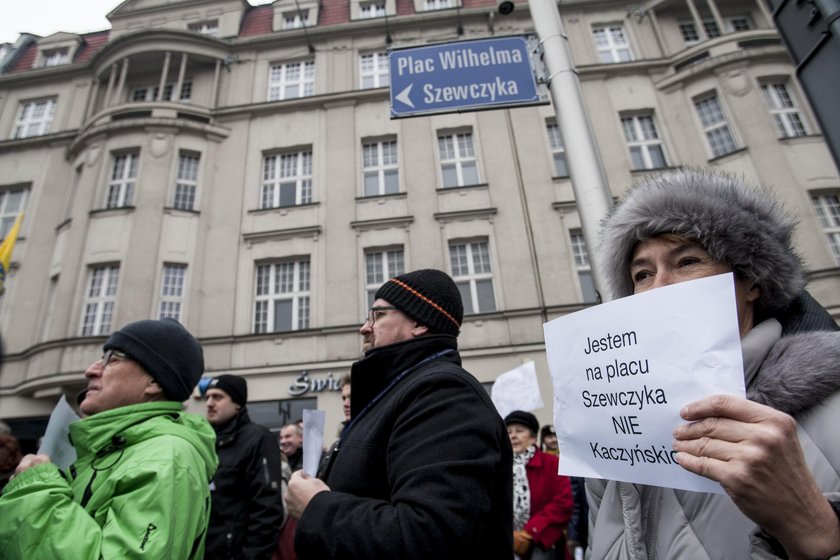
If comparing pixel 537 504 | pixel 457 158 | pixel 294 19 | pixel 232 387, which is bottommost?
pixel 537 504

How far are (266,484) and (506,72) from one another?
3.50m

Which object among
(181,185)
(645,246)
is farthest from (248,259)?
(645,246)

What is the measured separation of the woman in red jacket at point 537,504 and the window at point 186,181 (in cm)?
1278

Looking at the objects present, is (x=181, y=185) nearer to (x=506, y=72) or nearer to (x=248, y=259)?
(x=248, y=259)

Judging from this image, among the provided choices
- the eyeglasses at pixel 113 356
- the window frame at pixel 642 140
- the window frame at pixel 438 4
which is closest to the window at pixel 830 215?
the window frame at pixel 642 140

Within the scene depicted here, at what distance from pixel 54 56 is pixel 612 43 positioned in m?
21.6

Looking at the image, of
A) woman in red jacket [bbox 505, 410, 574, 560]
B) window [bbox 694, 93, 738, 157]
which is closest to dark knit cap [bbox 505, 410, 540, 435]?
woman in red jacket [bbox 505, 410, 574, 560]

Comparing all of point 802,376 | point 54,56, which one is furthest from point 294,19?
point 802,376

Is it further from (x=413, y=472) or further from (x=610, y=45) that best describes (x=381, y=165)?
(x=413, y=472)

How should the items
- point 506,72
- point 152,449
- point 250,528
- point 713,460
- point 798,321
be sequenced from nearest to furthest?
point 713,460 → point 798,321 → point 152,449 → point 250,528 → point 506,72

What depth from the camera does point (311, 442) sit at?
5.66ft

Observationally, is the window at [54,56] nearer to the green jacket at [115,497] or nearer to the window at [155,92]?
the window at [155,92]

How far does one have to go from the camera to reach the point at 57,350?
11750 millimetres

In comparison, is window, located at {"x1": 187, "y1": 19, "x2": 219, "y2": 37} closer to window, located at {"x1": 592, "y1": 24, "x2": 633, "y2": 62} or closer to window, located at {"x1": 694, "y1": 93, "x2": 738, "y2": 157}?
window, located at {"x1": 592, "y1": 24, "x2": 633, "y2": 62}
